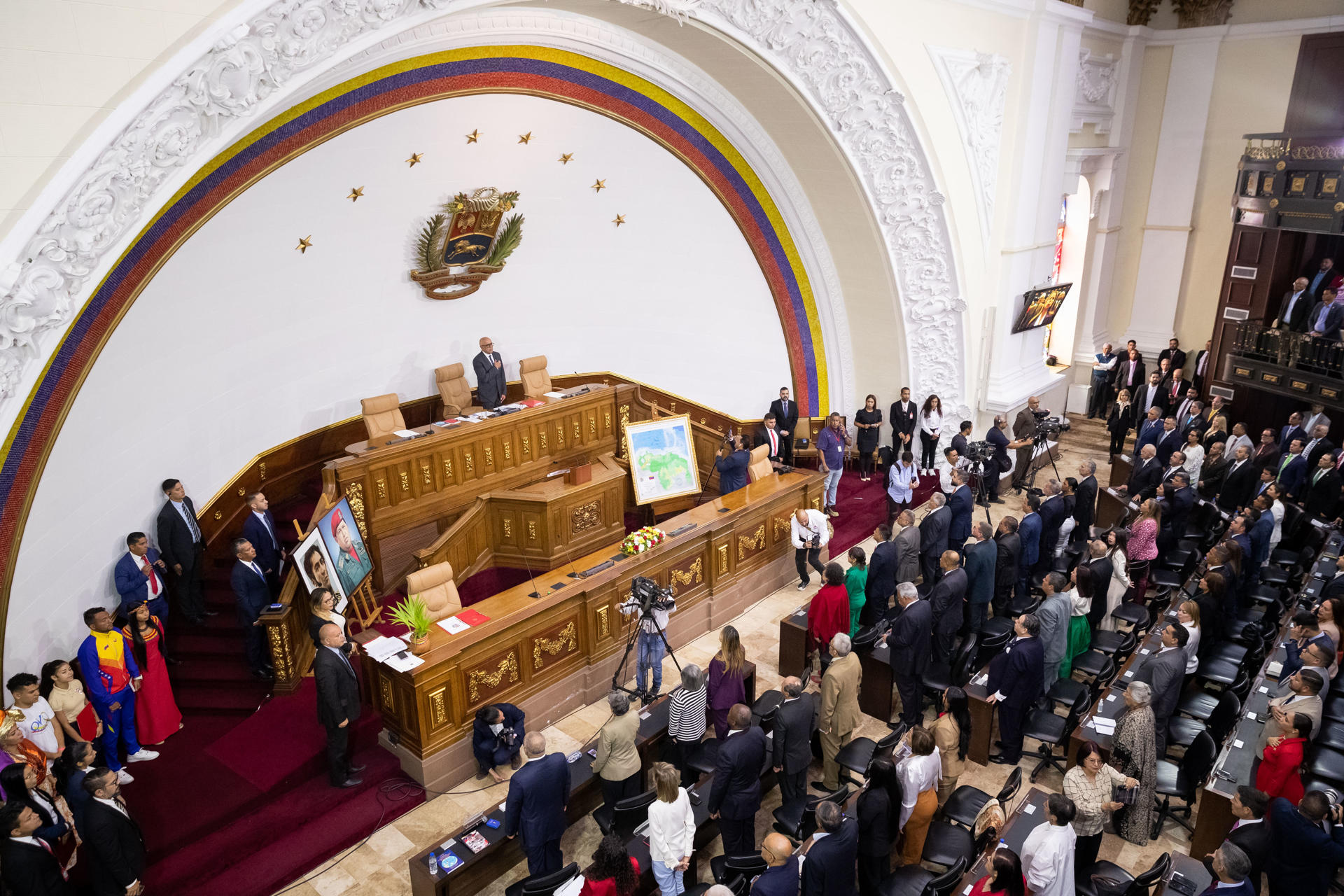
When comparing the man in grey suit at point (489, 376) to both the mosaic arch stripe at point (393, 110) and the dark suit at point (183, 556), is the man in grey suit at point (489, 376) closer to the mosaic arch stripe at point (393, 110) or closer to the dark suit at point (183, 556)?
the mosaic arch stripe at point (393, 110)

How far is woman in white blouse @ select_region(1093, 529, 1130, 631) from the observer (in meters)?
Answer: 7.95

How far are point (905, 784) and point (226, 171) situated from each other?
736cm

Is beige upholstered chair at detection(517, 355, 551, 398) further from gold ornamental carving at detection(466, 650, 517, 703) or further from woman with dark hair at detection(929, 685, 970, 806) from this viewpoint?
→ woman with dark hair at detection(929, 685, 970, 806)

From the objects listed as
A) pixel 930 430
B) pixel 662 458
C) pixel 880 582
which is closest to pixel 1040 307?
pixel 930 430

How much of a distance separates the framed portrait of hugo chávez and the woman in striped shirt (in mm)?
4274

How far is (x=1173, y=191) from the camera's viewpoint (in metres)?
15.2

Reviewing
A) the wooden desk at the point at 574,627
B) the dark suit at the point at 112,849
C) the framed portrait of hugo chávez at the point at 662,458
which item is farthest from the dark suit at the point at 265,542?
the framed portrait of hugo chávez at the point at 662,458

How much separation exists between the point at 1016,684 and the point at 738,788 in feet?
7.85

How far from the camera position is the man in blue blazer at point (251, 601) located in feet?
23.9

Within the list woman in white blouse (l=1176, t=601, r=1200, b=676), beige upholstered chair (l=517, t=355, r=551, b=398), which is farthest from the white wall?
woman in white blouse (l=1176, t=601, r=1200, b=676)

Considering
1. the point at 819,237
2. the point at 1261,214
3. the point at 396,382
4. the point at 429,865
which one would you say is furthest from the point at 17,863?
the point at 1261,214

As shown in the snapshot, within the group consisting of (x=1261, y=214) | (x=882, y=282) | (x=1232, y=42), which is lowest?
(x=882, y=282)

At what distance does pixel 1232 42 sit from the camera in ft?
46.3

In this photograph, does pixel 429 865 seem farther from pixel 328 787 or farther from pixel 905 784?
pixel 905 784
